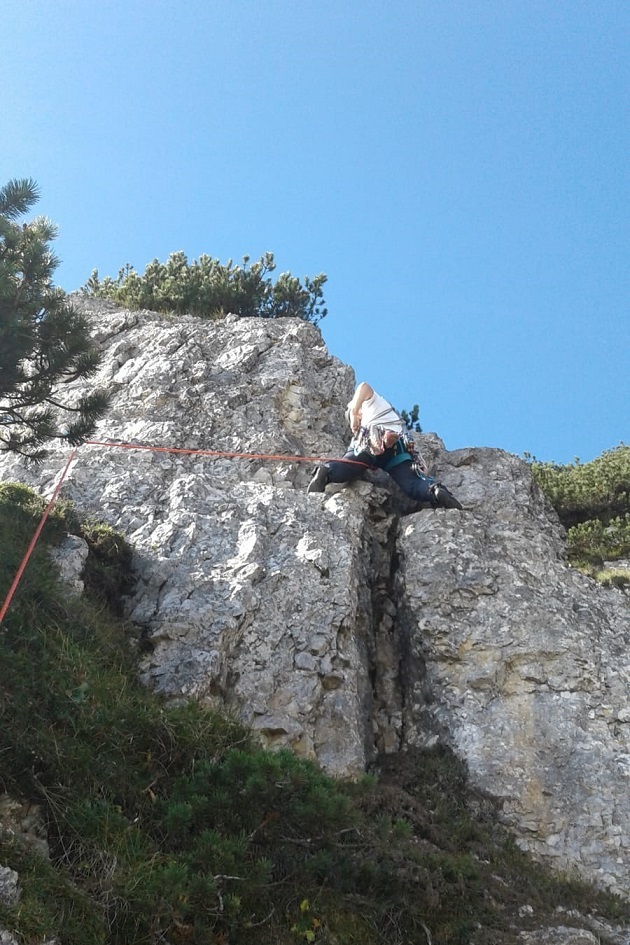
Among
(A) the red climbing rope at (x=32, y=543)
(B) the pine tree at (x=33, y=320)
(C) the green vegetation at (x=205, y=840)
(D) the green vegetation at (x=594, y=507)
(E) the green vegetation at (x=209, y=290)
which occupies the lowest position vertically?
(C) the green vegetation at (x=205, y=840)

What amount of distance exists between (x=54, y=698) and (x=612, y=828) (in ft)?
16.3

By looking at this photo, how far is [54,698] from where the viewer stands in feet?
24.0

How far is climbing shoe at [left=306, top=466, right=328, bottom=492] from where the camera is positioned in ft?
37.6

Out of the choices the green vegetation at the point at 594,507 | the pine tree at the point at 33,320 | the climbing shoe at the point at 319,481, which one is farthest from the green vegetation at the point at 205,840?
the green vegetation at the point at 594,507

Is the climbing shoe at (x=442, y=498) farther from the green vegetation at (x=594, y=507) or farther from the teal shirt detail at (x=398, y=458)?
the green vegetation at (x=594, y=507)

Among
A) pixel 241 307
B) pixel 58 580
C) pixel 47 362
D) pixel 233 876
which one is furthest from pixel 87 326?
pixel 241 307

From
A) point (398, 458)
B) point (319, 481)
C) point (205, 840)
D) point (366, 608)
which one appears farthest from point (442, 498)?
point (205, 840)

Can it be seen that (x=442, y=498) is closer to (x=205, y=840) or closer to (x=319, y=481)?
(x=319, y=481)

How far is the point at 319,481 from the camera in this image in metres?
11.5

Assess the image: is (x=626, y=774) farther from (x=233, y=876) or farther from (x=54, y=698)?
(x=54, y=698)

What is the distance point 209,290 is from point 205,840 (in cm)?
1333

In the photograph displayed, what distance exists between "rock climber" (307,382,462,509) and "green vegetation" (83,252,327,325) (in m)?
6.28

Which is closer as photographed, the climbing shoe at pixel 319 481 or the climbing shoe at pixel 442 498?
the climbing shoe at pixel 442 498

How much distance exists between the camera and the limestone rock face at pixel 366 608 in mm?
8562
